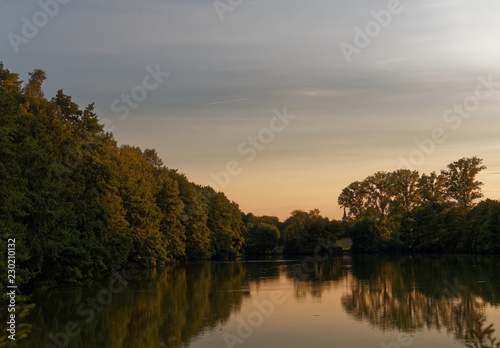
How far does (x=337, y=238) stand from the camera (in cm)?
10181

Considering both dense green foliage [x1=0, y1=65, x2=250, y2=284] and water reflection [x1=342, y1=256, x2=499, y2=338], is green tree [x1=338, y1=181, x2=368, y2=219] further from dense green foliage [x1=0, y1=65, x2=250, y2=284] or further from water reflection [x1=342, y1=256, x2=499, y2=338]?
water reflection [x1=342, y1=256, x2=499, y2=338]

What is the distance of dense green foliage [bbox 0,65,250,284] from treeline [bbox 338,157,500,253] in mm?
41535

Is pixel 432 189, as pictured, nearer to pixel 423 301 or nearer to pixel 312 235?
pixel 312 235

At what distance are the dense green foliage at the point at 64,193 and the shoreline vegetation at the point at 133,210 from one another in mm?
83

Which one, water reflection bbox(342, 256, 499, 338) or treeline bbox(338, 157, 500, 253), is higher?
treeline bbox(338, 157, 500, 253)

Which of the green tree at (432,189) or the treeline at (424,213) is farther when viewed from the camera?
the green tree at (432,189)

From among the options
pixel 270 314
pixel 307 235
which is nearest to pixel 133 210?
pixel 270 314

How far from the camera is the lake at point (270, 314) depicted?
17984mm

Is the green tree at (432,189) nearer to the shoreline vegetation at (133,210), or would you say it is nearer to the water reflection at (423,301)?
the shoreline vegetation at (133,210)

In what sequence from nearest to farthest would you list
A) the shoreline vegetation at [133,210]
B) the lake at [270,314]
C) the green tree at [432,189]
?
1. the lake at [270,314]
2. the shoreline vegetation at [133,210]
3. the green tree at [432,189]

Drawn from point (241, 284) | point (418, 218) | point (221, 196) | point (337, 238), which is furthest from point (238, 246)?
point (241, 284)

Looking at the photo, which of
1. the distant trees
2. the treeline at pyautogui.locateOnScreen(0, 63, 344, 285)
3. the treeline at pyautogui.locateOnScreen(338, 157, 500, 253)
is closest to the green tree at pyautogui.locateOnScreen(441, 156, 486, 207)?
the treeline at pyautogui.locateOnScreen(338, 157, 500, 253)

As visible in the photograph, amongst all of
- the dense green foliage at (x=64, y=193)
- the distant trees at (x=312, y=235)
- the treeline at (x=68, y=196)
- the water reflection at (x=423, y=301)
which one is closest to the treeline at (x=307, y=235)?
the distant trees at (x=312, y=235)

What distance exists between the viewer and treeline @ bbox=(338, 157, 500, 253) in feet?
253
